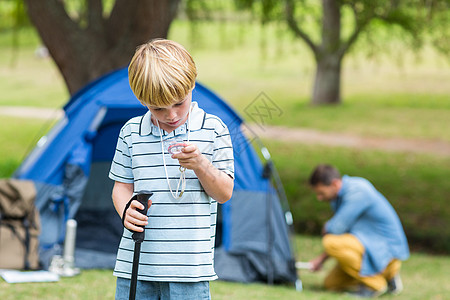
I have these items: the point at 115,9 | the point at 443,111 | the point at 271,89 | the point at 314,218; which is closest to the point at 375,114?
the point at 443,111

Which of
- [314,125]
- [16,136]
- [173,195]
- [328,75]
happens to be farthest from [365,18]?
[16,136]

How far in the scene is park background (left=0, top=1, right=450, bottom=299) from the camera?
499cm

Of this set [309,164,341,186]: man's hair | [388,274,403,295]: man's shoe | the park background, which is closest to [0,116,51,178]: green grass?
the park background

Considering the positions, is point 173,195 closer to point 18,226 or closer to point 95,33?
point 18,226

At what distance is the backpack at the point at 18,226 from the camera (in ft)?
13.8

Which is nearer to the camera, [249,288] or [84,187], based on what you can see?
[249,288]

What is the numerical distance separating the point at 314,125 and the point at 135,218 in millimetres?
12357

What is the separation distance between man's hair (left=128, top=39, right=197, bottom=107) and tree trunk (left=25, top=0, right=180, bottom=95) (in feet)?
13.9

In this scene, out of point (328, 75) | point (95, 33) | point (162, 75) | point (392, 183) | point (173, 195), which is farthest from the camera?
point (328, 75)

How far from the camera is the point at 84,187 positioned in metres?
4.77

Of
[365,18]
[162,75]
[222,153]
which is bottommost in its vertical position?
[222,153]

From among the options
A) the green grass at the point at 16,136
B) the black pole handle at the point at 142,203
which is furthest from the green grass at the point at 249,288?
the green grass at the point at 16,136

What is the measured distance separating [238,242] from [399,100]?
1250 cm

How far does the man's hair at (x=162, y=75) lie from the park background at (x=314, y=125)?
42 cm
